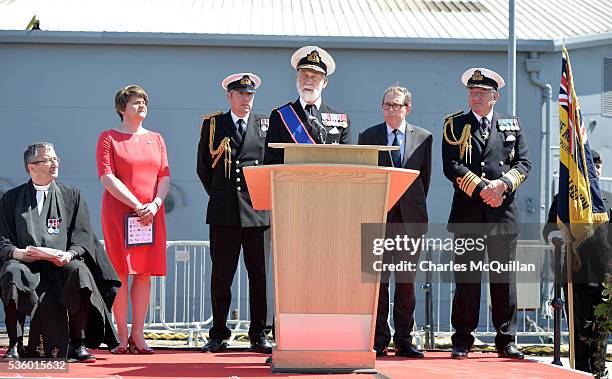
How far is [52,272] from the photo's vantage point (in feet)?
22.5

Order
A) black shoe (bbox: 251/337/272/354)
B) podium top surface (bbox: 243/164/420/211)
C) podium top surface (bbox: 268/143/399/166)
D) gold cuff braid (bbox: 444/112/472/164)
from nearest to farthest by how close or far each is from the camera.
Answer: podium top surface (bbox: 243/164/420/211) → podium top surface (bbox: 268/143/399/166) → black shoe (bbox: 251/337/272/354) → gold cuff braid (bbox: 444/112/472/164)

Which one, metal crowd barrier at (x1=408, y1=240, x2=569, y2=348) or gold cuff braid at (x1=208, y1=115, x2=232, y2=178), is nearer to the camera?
gold cuff braid at (x1=208, y1=115, x2=232, y2=178)

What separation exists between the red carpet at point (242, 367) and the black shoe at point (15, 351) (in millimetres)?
377

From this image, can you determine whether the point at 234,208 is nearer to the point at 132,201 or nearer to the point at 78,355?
the point at 132,201

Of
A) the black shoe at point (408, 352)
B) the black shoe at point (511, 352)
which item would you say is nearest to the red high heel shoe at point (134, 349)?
the black shoe at point (408, 352)

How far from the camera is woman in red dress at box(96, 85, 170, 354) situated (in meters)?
7.65

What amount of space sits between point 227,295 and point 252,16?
24.2ft

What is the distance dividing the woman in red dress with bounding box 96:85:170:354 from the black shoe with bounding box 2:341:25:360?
27.3 inches

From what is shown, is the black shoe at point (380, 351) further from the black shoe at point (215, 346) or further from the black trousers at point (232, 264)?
the black shoe at point (215, 346)

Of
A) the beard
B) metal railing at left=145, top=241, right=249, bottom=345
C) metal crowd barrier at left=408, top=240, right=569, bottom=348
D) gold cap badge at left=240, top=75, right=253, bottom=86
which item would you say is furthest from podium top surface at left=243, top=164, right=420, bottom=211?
metal railing at left=145, top=241, right=249, bottom=345

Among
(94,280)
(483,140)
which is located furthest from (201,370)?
(483,140)

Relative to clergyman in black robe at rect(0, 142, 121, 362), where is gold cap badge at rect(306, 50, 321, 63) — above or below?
above

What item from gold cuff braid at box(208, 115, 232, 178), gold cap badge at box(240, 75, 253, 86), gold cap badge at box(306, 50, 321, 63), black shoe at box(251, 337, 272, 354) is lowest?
black shoe at box(251, 337, 272, 354)

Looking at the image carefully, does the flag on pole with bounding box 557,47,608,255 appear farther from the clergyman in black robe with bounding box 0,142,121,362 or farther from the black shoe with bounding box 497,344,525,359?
the clergyman in black robe with bounding box 0,142,121,362
